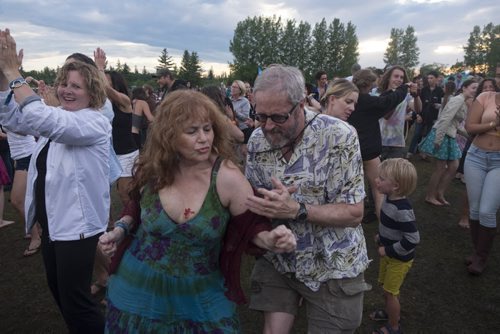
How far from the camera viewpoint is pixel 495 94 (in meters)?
3.84

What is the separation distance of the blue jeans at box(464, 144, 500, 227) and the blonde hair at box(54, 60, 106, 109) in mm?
3692

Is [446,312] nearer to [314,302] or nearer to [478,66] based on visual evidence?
[314,302]

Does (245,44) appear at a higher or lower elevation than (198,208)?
higher

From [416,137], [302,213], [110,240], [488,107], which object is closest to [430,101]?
[416,137]

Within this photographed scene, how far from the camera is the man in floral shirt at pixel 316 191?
1769mm

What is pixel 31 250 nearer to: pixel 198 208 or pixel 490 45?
pixel 198 208

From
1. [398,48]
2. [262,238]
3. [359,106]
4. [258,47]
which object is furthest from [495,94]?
[398,48]

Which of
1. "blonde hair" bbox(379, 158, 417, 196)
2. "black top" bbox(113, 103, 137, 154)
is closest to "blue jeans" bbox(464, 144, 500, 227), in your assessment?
"blonde hair" bbox(379, 158, 417, 196)

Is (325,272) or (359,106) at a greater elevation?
(359,106)

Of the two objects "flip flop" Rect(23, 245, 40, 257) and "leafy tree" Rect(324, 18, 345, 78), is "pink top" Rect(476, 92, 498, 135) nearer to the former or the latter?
"flip flop" Rect(23, 245, 40, 257)

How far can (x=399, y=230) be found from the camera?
2777 mm

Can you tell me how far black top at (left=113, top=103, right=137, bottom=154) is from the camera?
15.2ft

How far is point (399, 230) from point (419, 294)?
124cm

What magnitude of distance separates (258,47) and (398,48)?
35.9m
